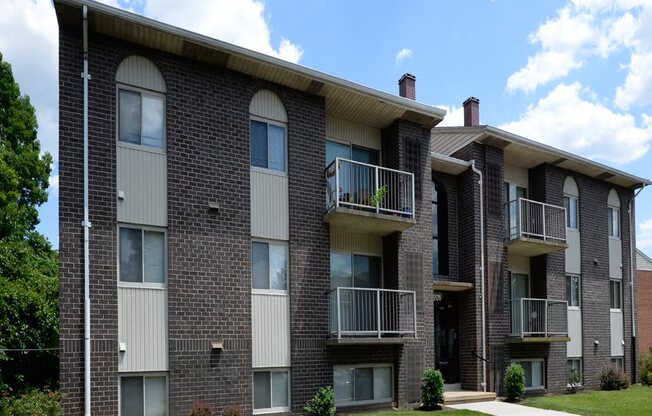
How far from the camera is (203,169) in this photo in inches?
495

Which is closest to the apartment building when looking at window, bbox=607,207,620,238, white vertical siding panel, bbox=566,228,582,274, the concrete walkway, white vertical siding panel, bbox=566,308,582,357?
white vertical siding panel, bbox=566,308,582,357

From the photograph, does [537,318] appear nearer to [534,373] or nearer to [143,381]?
A: [534,373]

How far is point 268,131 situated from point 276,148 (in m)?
0.42

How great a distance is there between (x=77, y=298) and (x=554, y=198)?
49.8ft

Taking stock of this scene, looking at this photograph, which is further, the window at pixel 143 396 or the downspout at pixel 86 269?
the window at pixel 143 396

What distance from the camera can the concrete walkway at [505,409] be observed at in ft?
48.5

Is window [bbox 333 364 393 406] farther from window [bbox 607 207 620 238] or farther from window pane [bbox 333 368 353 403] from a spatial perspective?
window [bbox 607 207 620 238]

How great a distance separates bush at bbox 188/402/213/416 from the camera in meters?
11.5

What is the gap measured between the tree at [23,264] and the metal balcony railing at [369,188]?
7.38 m

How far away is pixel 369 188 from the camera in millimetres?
15055

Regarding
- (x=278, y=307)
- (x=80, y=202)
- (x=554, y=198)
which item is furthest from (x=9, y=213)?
(x=554, y=198)

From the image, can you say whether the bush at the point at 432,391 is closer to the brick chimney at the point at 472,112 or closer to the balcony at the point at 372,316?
the balcony at the point at 372,316

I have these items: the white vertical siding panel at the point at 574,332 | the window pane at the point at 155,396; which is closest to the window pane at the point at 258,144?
the window pane at the point at 155,396

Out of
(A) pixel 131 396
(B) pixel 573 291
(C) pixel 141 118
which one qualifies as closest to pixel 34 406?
(A) pixel 131 396
